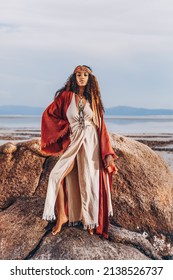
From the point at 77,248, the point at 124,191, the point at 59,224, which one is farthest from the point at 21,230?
the point at 124,191

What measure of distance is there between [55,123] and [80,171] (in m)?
0.51

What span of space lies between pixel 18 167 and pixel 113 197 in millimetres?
1082

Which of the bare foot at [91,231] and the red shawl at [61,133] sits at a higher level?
the red shawl at [61,133]

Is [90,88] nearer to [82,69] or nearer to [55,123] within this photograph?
[82,69]

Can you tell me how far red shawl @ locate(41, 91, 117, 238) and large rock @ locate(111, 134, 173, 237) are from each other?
785 mm

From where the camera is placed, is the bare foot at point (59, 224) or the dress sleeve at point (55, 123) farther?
the bare foot at point (59, 224)

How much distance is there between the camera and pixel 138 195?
6809mm

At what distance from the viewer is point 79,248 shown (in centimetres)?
604

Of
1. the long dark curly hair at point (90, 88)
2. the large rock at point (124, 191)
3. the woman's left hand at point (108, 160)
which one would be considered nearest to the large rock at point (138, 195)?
the large rock at point (124, 191)

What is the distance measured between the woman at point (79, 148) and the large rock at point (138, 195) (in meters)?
0.77

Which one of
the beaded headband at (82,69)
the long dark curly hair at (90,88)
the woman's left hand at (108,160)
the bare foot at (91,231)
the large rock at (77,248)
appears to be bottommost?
the large rock at (77,248)

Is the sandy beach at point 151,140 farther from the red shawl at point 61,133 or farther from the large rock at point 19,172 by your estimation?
the red shawl at point 61,133

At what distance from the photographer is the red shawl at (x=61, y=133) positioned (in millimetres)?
5891
